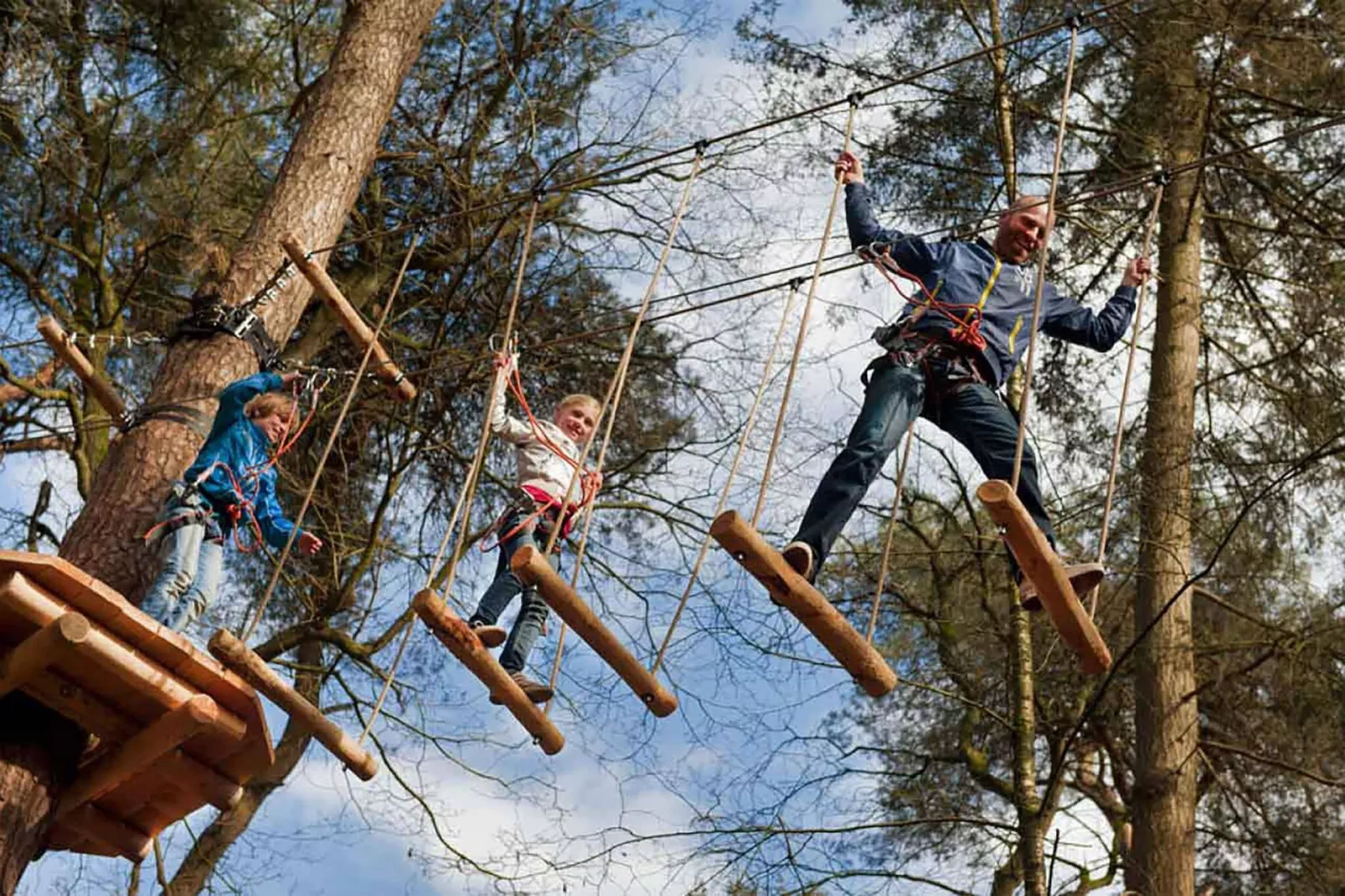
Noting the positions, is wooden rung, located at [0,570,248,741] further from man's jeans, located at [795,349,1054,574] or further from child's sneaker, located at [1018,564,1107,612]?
child's sneaker, located at [1018,564,1107,612]

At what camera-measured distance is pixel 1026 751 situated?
744 cm

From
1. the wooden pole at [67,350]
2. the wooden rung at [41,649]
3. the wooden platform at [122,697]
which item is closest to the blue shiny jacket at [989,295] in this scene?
the wooden platform at [122,697]

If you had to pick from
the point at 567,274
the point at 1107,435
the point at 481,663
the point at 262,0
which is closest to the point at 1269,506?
the point at 1107,435

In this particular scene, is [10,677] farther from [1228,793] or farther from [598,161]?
[1228,793]

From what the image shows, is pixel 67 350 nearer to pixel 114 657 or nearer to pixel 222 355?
Result: pixel 222 355

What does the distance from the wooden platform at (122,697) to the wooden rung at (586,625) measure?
0.96 metres

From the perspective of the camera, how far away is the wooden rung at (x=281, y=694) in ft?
15.1

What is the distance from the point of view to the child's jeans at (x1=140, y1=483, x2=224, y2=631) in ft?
17.3

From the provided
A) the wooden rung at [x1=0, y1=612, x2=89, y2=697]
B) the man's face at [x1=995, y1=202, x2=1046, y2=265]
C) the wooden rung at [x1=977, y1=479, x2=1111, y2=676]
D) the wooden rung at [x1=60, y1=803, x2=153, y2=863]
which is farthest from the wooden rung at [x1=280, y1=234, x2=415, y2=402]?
the wooden rung at [x1=977, y1=479, x2=1111, y2=676]

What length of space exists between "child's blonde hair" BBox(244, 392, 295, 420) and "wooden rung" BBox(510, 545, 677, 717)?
5.44ft

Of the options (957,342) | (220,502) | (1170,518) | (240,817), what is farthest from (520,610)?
(240,817)

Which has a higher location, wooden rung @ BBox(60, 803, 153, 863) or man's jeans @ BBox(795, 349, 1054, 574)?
man's jeans @ BBox(795, 349, 1054, 574)

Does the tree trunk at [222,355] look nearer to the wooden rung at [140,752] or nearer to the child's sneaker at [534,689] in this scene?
the wooden rung at [140,752]

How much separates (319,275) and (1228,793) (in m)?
5.54
